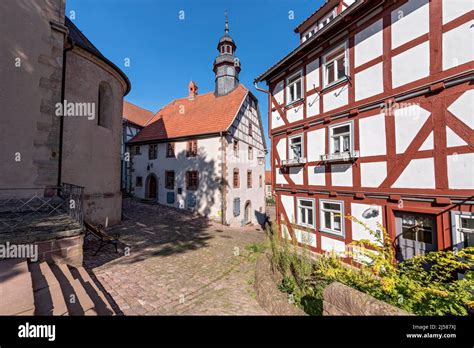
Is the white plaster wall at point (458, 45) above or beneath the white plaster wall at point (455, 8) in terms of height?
beneath

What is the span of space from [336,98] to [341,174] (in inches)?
106

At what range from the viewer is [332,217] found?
750cm

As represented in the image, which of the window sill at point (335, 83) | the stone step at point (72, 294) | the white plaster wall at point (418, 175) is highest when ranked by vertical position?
the window sill at point (335, 83)

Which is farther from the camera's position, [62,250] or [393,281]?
[62,250]

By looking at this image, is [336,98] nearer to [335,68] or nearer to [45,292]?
[335,68]

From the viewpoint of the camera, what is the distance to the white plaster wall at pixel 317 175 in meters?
7.70

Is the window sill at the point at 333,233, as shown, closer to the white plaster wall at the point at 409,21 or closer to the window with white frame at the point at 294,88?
the window with white frame at the point at 294,88

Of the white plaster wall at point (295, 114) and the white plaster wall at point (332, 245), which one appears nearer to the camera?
the white plaster wall at point (332, 245)

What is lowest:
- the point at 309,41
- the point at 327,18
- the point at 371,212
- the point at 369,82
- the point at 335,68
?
the point at 371,212

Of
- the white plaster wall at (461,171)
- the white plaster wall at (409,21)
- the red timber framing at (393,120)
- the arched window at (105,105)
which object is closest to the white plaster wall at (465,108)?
the red timber framing at (393,120)

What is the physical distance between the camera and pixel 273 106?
10.4 meters

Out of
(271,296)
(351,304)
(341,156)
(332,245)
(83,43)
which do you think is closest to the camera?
(351,304)

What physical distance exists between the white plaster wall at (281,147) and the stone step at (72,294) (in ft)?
27.2

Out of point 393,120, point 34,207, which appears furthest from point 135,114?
point 393,120
